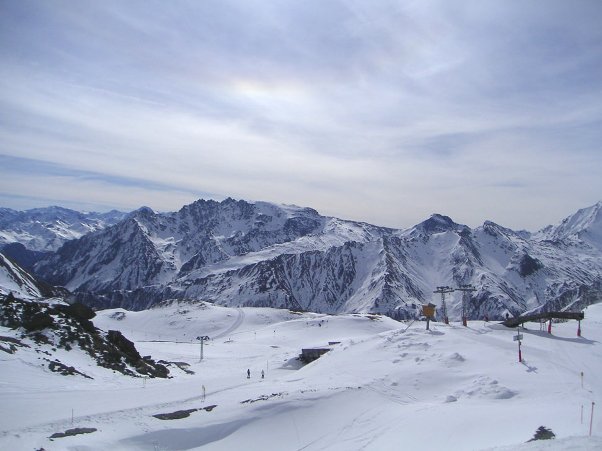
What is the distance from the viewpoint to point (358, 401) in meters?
37.0

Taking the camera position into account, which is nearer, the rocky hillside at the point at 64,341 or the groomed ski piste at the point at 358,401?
the groomed ski piste at the point at 358,401

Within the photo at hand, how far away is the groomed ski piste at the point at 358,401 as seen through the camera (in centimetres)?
2823

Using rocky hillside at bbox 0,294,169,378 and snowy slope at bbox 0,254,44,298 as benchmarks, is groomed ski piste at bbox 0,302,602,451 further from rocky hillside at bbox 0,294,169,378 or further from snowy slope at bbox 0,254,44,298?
snowy slope at bbox 0,254,44,298

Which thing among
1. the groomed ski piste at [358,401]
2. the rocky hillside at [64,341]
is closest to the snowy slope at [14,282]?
the rocky hillside at [64,341]

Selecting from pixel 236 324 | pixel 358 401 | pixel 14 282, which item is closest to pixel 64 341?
pixel 358 401

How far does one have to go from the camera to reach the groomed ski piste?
28234 mm

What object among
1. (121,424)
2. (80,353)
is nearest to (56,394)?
(121,424)

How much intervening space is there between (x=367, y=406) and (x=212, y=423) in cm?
1121

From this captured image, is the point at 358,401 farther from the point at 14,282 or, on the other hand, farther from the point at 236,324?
the point at 236,324

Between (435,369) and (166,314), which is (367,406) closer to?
(435,369)

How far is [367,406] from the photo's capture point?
3622 centimetres

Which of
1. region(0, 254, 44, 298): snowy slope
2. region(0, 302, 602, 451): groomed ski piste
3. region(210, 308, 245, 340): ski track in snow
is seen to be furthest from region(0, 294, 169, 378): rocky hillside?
region(210, 308, 245, 340): ski track in snow

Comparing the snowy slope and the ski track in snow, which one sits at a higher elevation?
the snowy slope

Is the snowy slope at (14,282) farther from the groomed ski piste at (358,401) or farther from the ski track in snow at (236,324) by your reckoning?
the groomed ski piste at (358,401)
